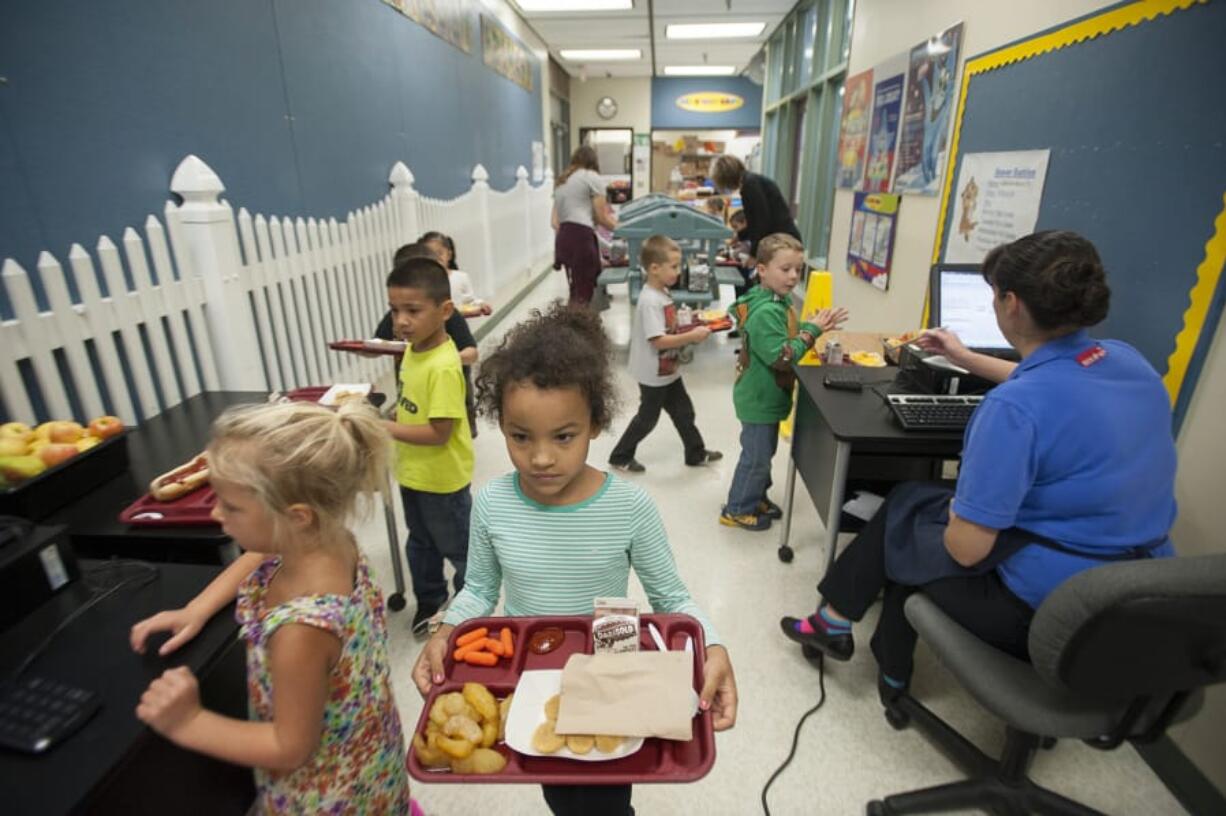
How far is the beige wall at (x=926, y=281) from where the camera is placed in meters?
1.54

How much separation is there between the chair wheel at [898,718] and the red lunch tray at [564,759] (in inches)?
46.6

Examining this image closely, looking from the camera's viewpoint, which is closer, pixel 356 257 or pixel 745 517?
pixel 745 517

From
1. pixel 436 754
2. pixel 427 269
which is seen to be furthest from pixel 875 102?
pixel 436 754

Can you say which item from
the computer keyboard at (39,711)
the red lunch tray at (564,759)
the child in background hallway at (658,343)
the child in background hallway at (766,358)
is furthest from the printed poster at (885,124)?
the computer keyboard at (39,711)

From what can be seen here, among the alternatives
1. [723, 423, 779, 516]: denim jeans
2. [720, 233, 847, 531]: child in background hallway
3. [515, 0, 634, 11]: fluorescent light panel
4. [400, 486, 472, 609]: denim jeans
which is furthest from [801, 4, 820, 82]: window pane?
[400, 486, 472, 609]: denim jeans

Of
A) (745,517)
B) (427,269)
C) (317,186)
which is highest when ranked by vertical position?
(317,186)

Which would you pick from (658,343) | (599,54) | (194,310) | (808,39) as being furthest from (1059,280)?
(599,54)

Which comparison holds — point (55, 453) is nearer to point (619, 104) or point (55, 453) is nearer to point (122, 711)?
point (122, 711)

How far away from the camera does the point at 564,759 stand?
79 centimetres

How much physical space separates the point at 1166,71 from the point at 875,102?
2.95 metres

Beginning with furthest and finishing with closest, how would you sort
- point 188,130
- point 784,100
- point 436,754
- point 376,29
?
point 784,100, point 376,29, point 188,130, point 436,754

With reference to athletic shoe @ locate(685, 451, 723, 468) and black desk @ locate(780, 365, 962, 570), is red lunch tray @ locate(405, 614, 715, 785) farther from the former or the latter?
athletic shoe @ locate(685, 451, 723, 468)

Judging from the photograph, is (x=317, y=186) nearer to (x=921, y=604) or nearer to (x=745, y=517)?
(x=745, y=517)

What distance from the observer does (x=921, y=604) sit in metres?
1.48
